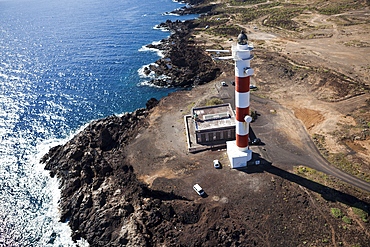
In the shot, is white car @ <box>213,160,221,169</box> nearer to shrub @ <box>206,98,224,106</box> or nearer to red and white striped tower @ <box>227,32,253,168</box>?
red and white striped tower @ <box>227,32,253,168</box>

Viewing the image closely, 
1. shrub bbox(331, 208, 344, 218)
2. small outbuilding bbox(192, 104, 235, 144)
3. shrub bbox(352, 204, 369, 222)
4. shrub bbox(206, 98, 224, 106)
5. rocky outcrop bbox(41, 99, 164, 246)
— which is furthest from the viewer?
shrub bbox(206, 98, 224, 106)

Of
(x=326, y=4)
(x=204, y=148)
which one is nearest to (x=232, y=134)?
(x=204, y=148)

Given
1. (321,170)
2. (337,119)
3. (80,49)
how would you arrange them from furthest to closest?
A: (80,49)
(337,119)
(321,170)

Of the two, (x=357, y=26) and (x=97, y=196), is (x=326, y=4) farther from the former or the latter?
(x=97, y=196)

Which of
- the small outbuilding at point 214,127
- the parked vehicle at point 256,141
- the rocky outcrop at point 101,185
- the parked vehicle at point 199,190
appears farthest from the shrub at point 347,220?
the rocky outcrop at point 101,185

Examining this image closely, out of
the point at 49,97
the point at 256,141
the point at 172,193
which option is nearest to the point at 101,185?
the point at 172,193

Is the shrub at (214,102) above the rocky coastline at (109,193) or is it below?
above

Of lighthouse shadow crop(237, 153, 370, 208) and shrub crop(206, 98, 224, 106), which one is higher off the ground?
shrub crop(206, 98, 224, 106)

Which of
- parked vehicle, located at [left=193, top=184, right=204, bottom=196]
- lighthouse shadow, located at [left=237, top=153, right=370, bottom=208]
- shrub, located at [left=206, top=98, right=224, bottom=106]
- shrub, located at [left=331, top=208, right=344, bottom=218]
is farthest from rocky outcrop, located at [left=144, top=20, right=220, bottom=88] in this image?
shrub, located at [left=331, top=208, right=344, bottom=218]

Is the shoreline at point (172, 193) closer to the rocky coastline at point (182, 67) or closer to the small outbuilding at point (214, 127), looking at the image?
the small outbuilding at point (214, 127)
